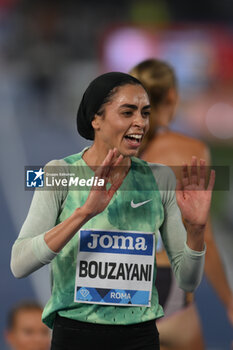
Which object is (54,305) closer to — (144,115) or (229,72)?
(144,115)

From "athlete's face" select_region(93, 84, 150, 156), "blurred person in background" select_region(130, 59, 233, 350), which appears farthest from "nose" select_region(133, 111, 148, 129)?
"blurred person in background" select_region(130, 59, 233, 350)

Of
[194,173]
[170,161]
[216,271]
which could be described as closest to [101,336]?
[194,173]

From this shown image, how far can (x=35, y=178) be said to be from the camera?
9.54 feet

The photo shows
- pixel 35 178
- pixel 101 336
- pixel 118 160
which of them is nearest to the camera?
pixel 118 160

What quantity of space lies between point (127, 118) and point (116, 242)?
1.30 feet

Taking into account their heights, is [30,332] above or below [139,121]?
below

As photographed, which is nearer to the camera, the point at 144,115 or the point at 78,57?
the point at 144,115

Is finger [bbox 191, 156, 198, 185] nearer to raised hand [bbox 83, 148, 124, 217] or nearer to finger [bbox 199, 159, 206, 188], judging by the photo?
finger [bbox 199, 159, 206, 188]

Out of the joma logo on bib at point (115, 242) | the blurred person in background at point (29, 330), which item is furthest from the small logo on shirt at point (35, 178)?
the blurred person in background at point (29, 330)

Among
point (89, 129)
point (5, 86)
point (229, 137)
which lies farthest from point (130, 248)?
point (5, 86)

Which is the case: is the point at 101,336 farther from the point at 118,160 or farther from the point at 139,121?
the point at 139,121

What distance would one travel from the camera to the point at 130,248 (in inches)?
112

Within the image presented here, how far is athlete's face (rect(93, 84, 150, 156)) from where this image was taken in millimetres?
2820

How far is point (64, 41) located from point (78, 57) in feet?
4.19
